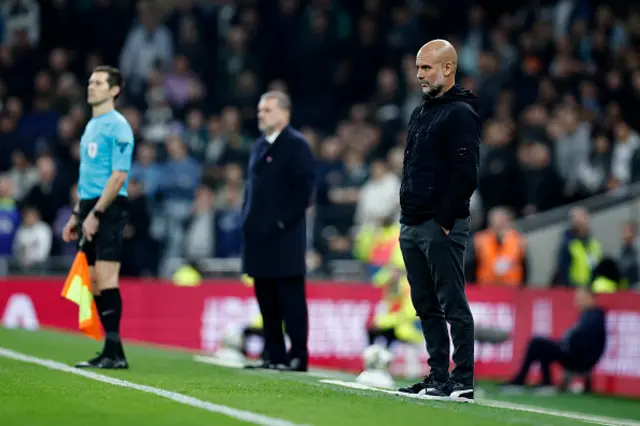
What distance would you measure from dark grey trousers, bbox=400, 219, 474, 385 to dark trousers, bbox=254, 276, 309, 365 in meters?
2.46

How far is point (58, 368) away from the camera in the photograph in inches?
371

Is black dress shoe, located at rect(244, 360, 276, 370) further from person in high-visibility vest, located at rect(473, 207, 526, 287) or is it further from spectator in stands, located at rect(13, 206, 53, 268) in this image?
spectator in stands, located at rect(13, 206, 53, 268)

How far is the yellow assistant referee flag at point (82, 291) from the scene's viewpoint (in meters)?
9.48

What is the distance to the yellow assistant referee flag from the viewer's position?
9484 millimetres

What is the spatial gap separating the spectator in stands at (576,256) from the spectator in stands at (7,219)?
7494 mm

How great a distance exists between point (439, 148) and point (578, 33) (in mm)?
14288

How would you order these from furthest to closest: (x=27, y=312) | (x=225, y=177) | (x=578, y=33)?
(x=578, y=33)
(x=225, y=177)
(x=27, y=312)

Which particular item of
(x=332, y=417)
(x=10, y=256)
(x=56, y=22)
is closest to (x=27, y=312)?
(x=10, y=256)

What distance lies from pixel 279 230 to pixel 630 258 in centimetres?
865

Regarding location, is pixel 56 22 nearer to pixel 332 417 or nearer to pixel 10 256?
pixel 10 256

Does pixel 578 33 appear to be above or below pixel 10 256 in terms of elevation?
above

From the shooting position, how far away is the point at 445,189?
26.1ft

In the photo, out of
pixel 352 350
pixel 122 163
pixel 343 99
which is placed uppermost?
pixel 343 99

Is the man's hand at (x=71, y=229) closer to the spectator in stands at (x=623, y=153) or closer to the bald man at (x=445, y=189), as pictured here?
the bald man at (x=445, y=189)
